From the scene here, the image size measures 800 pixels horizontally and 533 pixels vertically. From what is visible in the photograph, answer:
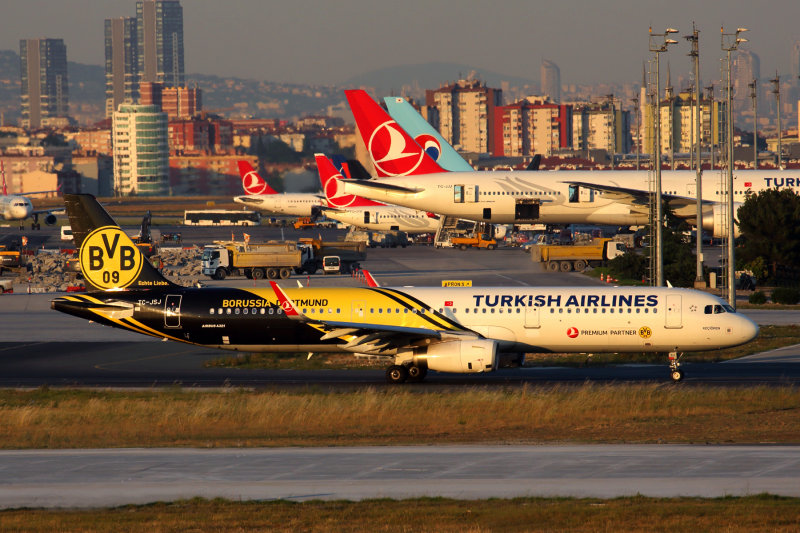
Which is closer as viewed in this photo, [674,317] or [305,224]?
[674,317]

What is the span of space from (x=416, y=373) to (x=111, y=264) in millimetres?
13853

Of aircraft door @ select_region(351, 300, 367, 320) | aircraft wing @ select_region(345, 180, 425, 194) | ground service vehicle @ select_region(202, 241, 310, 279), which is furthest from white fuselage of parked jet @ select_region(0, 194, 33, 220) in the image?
aircraft door @ select_region(351, 300, 367, 320)

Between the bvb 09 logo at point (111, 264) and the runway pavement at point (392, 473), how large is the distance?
50.2 ft

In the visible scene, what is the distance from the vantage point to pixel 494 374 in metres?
47.0

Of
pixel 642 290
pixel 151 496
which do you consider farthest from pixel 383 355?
pixel 151 496

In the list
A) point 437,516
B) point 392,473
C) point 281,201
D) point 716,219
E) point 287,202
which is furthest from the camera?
point 281,201

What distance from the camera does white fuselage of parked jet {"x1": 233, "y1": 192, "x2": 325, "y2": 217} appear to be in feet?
563

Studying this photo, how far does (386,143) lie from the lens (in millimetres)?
96125

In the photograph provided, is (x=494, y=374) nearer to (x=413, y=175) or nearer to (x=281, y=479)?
(x=281, y=479)

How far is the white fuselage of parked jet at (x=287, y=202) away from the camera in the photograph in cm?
17150

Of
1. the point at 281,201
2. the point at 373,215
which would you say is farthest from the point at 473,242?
the point at 281,201

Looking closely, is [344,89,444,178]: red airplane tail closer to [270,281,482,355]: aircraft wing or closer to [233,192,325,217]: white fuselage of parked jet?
[270,281,482,355]: aircraft wing

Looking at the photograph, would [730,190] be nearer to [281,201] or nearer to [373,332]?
[373,332]

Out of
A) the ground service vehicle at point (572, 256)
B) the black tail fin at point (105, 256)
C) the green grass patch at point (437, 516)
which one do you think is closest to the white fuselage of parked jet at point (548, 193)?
the ground service vehicle at point (572, 256)
